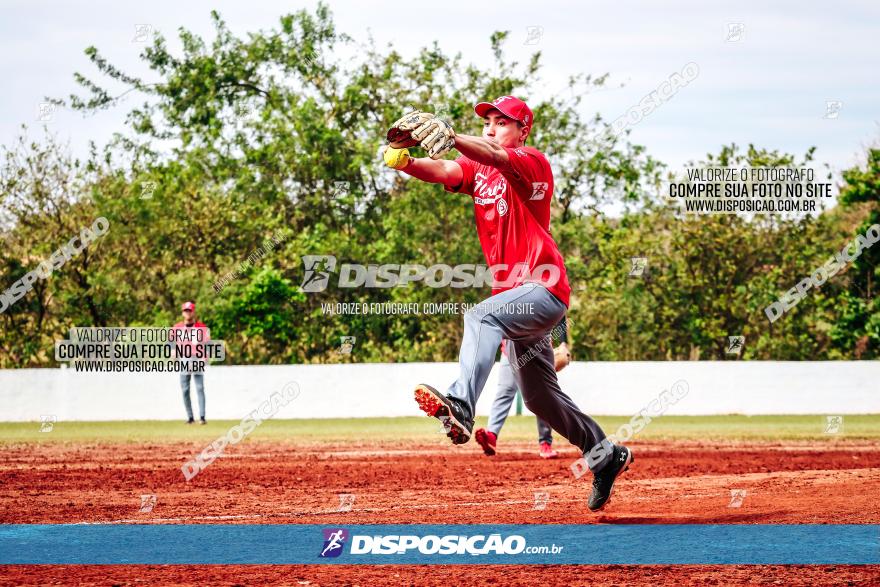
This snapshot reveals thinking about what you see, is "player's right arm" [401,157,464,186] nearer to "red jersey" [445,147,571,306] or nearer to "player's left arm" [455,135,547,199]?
"red jersey" [445,147,571,306]

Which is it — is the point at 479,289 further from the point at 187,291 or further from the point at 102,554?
the point at 102,554

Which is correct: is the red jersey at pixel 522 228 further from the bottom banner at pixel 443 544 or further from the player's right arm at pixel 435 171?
the bottom banner at pixel 443 544

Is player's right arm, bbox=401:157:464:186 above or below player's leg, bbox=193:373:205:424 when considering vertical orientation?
above

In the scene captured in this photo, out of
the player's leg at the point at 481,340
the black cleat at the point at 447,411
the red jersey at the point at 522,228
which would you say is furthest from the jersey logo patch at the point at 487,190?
the black cleat at the point at 447,411

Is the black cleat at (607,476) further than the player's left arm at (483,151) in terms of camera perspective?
Yes

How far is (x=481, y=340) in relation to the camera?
236 inches

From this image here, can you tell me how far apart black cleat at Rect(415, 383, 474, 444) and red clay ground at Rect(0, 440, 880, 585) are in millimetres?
776

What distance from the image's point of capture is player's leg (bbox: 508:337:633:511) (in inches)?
267

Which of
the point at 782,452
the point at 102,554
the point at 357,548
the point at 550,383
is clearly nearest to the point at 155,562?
the point at 102,554

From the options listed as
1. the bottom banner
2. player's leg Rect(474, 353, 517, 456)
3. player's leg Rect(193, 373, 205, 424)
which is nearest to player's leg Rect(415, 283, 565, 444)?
the bottom banner

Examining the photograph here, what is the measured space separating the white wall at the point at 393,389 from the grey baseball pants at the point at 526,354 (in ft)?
53.4

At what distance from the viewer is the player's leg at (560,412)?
677 centimetres

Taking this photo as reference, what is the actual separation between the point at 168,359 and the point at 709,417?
13046 millimetres

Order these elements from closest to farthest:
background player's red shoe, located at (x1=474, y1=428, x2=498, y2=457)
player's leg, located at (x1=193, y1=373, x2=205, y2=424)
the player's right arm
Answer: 1. the player's right arm
2. background player's red shoe, located at (x1=474, y1=428, x2=498, y2=457)
3. player's leg, located at (x1=193, y1=373, x2=205, y2=424)
